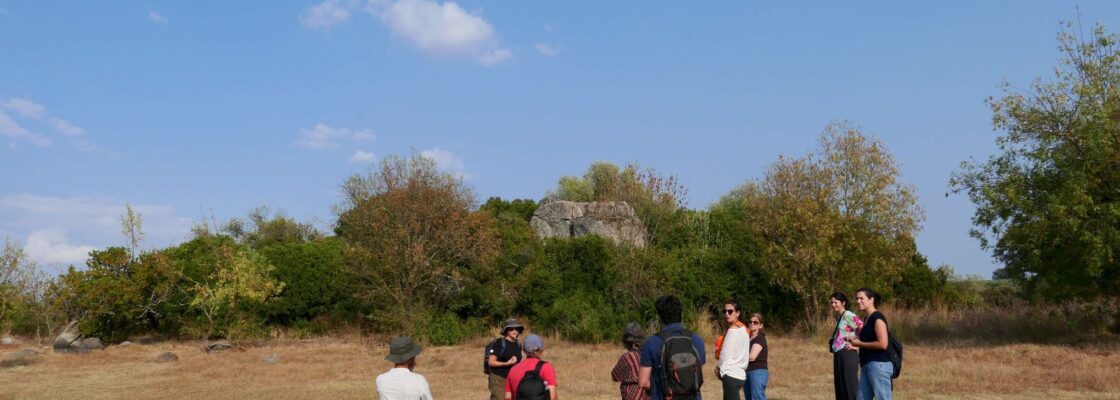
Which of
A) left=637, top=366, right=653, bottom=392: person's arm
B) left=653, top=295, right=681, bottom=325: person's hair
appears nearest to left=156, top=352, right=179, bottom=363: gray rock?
left=637, top=366, right=653, bottom=392: person's arm

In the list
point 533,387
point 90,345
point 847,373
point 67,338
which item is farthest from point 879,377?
point 67,338

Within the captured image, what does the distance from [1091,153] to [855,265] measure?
6238 mm

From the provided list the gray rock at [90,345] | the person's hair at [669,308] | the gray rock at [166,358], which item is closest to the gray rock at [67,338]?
the gray rock at [90,345]

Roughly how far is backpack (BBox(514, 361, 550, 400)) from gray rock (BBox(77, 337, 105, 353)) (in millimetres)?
25032

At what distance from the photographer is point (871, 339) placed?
731 cm

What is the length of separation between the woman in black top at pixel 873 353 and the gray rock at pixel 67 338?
1047 inches

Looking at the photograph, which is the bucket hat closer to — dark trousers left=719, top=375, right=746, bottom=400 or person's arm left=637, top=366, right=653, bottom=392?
person's arm left=637, top=366, right=653, bottom=392

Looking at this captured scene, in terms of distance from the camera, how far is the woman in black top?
7195 mm

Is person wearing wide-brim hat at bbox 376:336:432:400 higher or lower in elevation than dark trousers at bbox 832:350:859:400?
higher

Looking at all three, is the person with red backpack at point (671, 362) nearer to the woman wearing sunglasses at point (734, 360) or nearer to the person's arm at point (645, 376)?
the person's arm at point (645, 376)

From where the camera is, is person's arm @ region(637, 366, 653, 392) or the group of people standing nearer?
the group of people standing

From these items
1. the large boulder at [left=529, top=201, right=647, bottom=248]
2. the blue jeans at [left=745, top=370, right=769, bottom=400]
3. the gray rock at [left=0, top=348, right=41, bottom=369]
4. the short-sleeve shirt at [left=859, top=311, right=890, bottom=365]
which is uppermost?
the large boulder at [left=529, top=201, right=647, bottom=248]

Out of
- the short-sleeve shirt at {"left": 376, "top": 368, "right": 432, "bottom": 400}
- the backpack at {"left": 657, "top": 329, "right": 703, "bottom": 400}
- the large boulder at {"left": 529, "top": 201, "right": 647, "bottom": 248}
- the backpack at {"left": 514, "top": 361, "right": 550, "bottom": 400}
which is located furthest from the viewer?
the large boulder at {"left": 529, "top": 201, "right": 647, "bottom": 248}

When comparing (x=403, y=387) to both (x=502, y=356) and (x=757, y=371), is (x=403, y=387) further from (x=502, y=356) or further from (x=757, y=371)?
(x=757, y=371)
